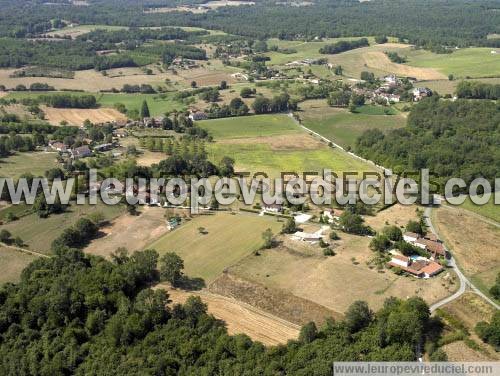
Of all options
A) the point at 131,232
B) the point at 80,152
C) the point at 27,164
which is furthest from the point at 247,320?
the point at 80,152

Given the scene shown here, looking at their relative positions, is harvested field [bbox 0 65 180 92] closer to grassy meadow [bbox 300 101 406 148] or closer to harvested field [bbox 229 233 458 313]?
grassy meadow [bbox 300 101 406 148]

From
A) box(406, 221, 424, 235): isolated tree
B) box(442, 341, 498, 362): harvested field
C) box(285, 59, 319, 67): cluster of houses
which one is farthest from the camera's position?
box(285, 59, 319, 67): cluster of houses

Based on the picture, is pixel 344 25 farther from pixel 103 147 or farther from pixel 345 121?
pixel 103 147

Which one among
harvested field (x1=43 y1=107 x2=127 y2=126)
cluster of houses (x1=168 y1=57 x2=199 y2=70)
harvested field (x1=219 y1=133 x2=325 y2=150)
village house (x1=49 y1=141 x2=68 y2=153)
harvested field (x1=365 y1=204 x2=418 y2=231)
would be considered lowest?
harvested field (x1=365 y1=204 x2=418 y2=231)

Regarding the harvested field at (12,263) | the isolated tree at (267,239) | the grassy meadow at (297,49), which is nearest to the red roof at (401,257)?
the isolated tree at (267,239)

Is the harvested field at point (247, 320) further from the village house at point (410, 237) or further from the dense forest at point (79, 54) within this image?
the dense forest at point (79, 54)

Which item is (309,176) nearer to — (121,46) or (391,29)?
(121,46)

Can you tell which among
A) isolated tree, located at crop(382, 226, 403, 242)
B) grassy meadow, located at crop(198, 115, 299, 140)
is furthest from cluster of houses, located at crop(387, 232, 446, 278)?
grassy meadow, located at crop(198, 115, 299, 140)
